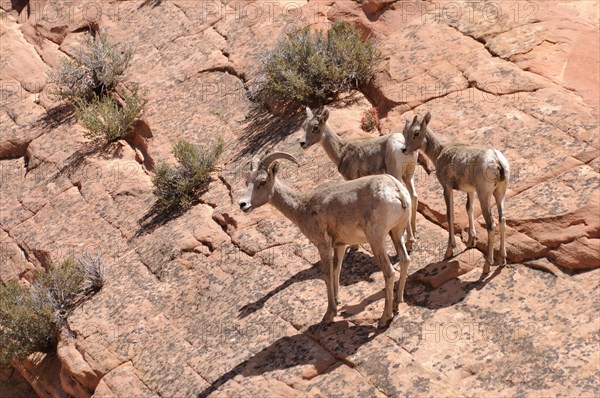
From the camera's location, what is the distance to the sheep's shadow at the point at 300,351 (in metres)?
12.2

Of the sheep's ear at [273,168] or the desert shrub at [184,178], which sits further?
the desert shrub at [184,178]

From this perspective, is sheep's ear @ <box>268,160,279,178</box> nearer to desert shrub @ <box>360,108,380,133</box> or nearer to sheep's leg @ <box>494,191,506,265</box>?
sheep's leg @ <box>494,191,506,265</box>

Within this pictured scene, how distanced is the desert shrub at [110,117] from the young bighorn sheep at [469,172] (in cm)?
755

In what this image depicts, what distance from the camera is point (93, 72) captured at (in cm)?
2056

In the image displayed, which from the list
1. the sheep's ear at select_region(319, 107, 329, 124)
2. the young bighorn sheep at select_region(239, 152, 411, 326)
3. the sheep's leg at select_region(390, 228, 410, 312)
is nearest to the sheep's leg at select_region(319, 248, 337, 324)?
the young bighorn sheep at select_region(239, 152, 411, 326)

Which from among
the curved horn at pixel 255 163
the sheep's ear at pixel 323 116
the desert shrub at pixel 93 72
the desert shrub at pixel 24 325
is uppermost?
the curved horn at pixel 255 163

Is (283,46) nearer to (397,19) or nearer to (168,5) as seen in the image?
(397,19)

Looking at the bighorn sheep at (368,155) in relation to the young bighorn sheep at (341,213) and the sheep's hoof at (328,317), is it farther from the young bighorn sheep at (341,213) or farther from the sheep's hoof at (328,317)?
the sheep's hoof at (328,317)

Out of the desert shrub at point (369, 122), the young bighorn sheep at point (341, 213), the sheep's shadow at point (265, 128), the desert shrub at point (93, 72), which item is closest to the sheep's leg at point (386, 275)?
the young bighorn sheep at point (341, 213)

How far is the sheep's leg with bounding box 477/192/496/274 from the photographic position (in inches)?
484

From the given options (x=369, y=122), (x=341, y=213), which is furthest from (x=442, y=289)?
(x=369, y=122)

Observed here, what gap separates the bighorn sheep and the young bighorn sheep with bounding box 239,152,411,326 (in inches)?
52.7

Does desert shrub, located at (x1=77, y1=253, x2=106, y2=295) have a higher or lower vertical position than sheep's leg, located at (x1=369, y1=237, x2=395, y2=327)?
lower

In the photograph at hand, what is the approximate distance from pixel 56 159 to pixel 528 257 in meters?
10.5
